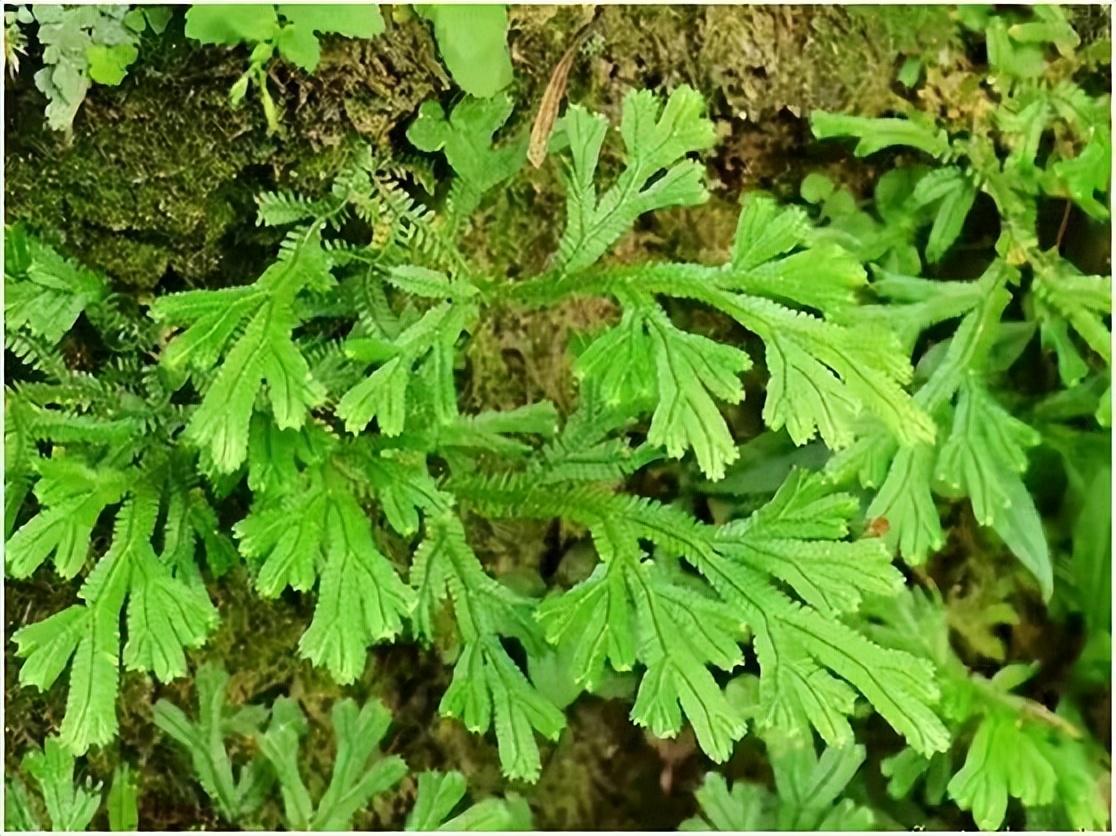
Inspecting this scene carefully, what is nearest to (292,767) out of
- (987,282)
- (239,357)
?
(239,357)

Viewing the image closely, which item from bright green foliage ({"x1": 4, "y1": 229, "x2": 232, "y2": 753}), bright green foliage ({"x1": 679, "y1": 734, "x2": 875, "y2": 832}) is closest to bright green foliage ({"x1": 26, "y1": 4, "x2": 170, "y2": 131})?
bright green foliage ({"x1": 4, "y1": 229, "x2": 232, "y2": 753})

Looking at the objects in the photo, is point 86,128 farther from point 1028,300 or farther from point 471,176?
point 1028,300

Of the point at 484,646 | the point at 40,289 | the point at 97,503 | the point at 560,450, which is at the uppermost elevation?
the point at 40,289

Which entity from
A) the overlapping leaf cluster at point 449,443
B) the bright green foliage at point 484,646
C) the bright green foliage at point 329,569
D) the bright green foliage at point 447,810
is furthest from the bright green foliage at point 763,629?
the bright green foliage at point 447,810

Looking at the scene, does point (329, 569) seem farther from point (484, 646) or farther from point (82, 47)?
point (82, 47)

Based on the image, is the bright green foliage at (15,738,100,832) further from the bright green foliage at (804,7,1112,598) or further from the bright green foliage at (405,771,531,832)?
the bright green foliage at (804,7,1112,598)

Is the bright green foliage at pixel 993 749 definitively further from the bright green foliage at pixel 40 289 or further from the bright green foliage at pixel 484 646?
the bright green foliage at pixel 40 289
